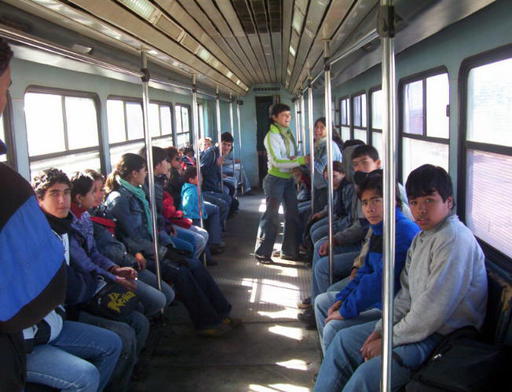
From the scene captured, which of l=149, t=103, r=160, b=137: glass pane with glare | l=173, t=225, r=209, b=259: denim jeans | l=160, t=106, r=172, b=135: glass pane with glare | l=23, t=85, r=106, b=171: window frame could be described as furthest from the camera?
l=160, t=106, r=172, b=135: glass pane with glare

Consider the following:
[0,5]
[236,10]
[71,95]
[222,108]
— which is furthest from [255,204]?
[0,5]

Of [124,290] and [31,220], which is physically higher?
[31,220]

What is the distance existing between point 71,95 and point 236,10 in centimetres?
169

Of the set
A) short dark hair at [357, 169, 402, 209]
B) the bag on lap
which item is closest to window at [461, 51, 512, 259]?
short dark hair at [357, 169, 402, 209]

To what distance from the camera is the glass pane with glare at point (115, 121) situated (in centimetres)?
536

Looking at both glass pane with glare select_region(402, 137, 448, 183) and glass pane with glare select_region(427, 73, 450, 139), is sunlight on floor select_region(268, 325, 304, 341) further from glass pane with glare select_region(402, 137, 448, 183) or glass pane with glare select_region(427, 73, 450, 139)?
glass pane with glare select_region(427, 73, 450, 139)

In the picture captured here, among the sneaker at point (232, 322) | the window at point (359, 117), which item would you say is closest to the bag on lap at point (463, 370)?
the sneaker at point (232, 322)

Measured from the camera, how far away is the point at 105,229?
350 cm

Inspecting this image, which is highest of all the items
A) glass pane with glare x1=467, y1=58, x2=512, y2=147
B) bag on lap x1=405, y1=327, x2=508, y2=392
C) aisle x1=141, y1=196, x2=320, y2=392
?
glass pane with glare x1=467, y1=58, x2=512, y2=147

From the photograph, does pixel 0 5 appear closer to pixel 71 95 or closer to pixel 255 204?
pixel 71 95

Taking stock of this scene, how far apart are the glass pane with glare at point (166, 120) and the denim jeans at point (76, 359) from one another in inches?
229

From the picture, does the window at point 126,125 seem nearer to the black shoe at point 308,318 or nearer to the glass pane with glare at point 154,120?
the glass pane with glare at point 154,120

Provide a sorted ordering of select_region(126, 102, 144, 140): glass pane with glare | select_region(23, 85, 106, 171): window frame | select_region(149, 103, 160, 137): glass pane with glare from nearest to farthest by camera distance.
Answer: select_region(23, 85, 106, 171): window frame < select_region(126, 102, 144, 140): glass pane with glare < select_region(149, 103, 160, 137): glass pane with glare

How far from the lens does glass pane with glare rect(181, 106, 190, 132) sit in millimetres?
9680
